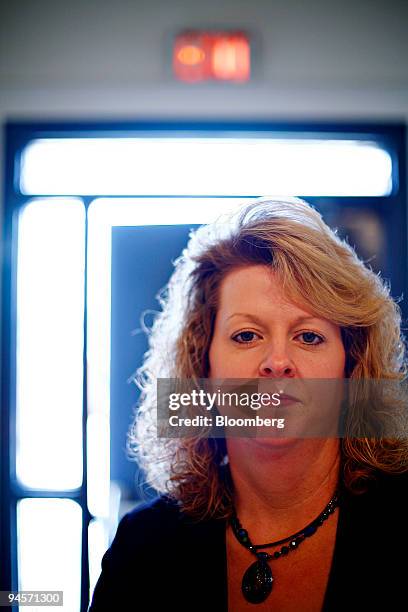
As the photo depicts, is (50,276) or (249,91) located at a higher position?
(249,91)

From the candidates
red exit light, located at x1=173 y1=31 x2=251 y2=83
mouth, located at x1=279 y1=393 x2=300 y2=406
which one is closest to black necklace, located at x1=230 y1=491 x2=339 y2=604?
mouth, located at x1=279 y1=393 x2=300 y2=406

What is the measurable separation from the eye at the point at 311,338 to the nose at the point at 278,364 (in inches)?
1.9

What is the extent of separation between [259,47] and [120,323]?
2.36 ft

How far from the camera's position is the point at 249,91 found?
45.7 inches

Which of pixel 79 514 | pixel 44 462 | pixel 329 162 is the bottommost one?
pixel 79 514

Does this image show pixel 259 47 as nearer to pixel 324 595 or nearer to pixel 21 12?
pixel 21 12

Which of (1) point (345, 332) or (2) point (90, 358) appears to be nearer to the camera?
(1) point (345, 332)

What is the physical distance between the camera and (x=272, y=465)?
39.7 inches

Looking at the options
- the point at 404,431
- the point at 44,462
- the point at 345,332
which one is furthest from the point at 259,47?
the point at 44,462

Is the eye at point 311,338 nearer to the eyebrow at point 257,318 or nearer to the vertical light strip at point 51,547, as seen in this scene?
the eyebrow at point 257,318

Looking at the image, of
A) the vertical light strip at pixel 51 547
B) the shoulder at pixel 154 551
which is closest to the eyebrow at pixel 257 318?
the shoulder at pixel 154 551

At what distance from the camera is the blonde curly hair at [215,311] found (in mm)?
988

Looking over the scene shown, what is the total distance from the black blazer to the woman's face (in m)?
0.28

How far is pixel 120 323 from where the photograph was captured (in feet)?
3.57
